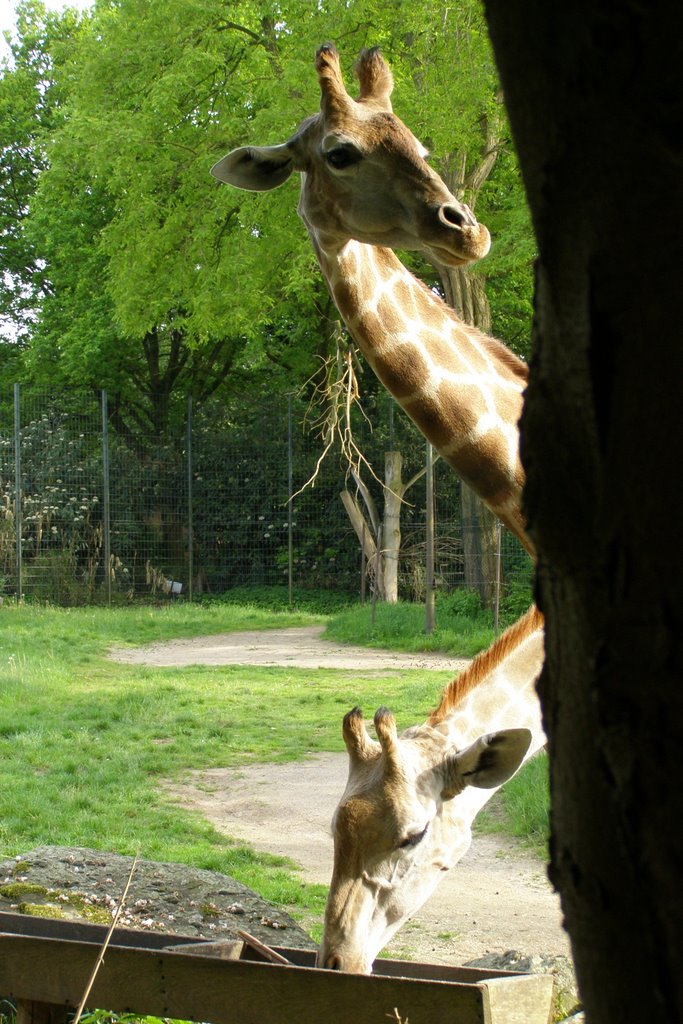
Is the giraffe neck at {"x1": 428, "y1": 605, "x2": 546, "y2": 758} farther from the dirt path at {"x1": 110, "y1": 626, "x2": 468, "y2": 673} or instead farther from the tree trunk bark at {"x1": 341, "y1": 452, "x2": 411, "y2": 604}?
the tree trunk bark at {"x1": 341, "y1": 452, "x2": 411, "y2": 604}

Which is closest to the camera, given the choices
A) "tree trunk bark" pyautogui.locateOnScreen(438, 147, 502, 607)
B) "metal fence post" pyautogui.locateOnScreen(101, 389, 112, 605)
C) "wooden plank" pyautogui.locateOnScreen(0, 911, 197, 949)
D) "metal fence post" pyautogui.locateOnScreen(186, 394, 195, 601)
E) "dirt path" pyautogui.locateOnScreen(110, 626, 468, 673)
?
"wooden plank" pyautogui.locateOnScreen(0, 911, 197, 949)

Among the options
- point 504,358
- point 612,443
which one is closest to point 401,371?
point 504,358

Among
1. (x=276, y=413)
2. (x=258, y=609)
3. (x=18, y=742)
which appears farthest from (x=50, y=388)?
(x=18, y=742)

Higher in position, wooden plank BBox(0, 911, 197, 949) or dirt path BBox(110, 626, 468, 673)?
dirt path BBox(110, 626, 468, 673)

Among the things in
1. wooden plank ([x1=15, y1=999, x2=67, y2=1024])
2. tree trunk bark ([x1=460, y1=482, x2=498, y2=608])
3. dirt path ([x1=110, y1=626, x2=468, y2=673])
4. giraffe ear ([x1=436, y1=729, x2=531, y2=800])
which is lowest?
wooden plank ([x1=15, y1=999, x2=67, y2=1024])

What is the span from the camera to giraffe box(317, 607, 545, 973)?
3141 mm

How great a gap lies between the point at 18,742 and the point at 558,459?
768cm

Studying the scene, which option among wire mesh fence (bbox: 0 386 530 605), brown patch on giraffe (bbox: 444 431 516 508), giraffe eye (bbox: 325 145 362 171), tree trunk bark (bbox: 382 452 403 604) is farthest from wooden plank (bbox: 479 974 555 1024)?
wire mesh fence (bbox: 0 386 530 605)

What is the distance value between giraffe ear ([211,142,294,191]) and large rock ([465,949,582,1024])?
9.25 feet

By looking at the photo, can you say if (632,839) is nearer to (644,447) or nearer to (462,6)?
(644,447)

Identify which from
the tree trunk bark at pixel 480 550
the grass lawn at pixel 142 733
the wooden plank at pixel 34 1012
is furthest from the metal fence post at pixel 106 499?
the wooden plank at pixel 34 1012

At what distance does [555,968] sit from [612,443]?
3400 millimetres

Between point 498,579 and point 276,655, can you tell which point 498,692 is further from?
point 498,579

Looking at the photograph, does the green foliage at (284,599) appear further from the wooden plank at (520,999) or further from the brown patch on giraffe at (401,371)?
the wooden plank at (520,999)
